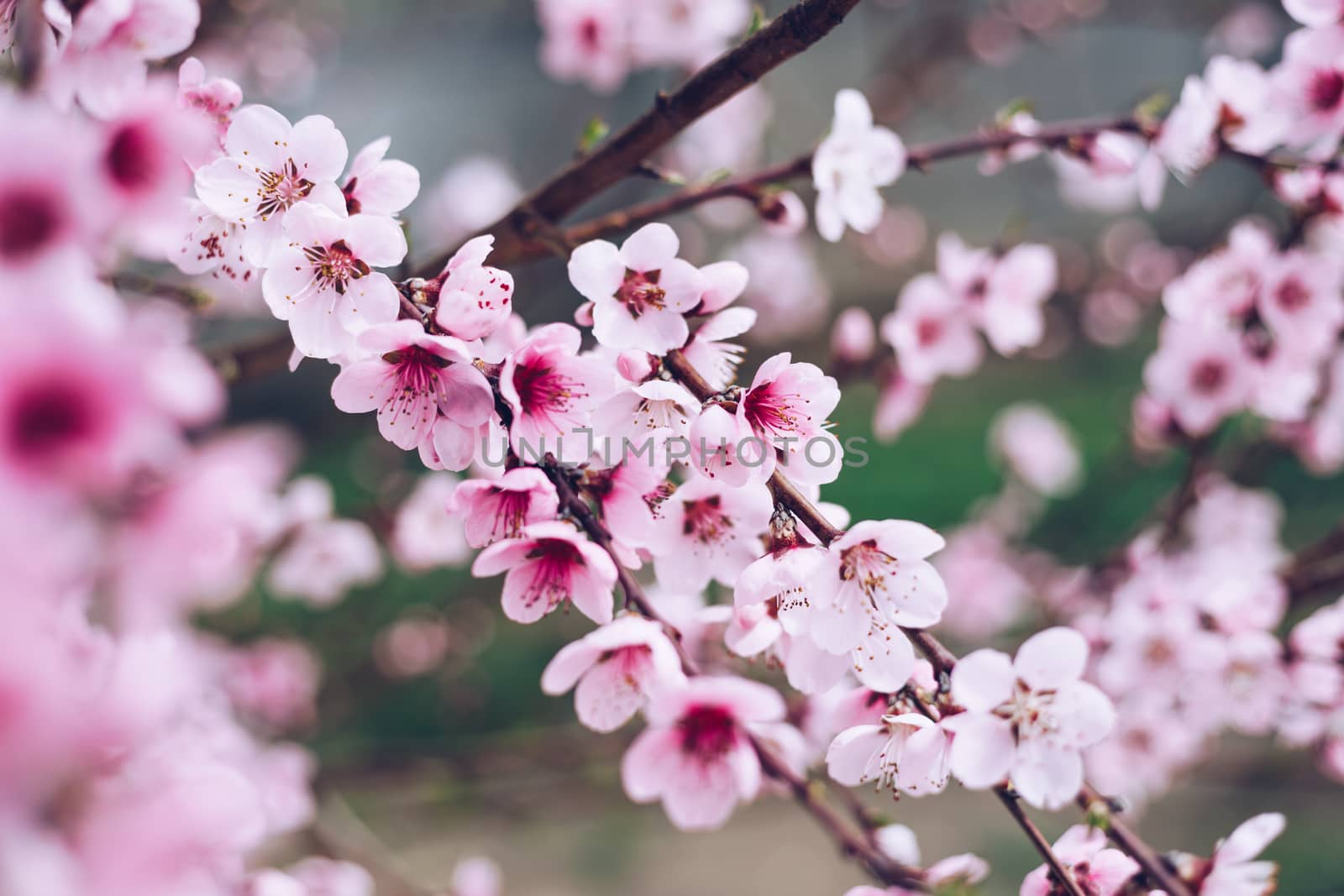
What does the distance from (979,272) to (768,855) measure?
5.62 feet

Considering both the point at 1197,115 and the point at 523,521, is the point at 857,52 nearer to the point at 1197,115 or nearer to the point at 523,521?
the point at 1197,115

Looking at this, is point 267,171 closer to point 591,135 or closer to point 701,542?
point 591,135

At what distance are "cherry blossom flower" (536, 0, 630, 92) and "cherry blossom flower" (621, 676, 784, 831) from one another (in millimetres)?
A: 1579

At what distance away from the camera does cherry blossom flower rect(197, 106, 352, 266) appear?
2.42ft

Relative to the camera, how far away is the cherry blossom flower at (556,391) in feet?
2.35

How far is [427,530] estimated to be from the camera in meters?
1.70

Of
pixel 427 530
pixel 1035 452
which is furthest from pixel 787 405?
pixel 1035 452

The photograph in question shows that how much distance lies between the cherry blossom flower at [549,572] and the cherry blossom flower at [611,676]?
0.03m

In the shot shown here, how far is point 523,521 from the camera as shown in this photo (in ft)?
2.48

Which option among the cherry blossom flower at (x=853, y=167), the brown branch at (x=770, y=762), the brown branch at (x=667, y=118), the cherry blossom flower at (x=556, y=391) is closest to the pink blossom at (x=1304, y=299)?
the cherry blossom flower at (x=853, y=167)

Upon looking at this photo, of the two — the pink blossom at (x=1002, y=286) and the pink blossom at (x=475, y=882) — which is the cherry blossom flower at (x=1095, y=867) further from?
the pink blossom at (x=475, y=882)

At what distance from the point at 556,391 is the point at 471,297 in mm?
113

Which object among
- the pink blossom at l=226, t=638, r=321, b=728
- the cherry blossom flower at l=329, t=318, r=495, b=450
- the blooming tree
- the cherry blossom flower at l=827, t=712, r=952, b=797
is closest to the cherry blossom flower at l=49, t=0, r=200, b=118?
the blooming tree

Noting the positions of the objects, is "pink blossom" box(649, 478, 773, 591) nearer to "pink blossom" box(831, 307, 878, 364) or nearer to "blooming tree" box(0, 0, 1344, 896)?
"blooming tree" box(0, 0, 1344, 896)
